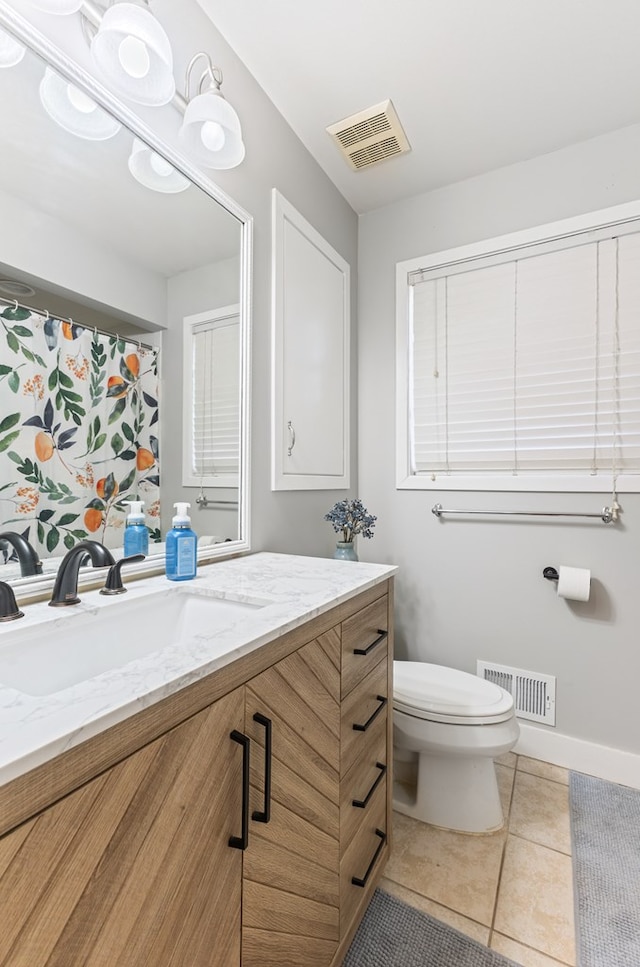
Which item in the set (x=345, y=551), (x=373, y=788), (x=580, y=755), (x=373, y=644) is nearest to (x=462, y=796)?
(x=373, y=788)

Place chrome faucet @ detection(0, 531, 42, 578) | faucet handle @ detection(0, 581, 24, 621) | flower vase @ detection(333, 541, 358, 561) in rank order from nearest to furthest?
faucet handle @ detection(0, 581, 24, 621) → chrome faucet @ detection(0, 531, 42, 578) → flower vase @ detection(333, 541, 358, 561)

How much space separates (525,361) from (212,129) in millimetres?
1438

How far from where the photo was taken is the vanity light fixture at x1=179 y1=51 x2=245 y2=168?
3.79ft

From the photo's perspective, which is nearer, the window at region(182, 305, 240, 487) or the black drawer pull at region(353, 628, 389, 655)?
the black drawer pull at region(353, 628, 389, 655)

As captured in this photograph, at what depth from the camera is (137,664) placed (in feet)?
2.04

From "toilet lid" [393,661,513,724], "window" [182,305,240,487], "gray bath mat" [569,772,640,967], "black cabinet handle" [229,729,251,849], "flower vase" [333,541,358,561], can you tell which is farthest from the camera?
"flower vase" [333,541,358,561]

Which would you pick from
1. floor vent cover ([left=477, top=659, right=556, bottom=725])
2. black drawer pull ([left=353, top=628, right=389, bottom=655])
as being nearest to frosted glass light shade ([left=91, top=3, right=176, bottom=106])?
black drawer pull ([left=353, top=628, right=389, bottom=655])

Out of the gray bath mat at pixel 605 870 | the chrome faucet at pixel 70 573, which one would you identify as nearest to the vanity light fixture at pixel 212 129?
the chrome faucet at pixel 70 573

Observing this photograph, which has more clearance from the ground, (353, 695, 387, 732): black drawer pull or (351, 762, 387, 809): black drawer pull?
(353, 695, 387, 732): black drawer pull

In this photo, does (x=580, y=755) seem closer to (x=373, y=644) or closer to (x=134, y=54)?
(x=373, y=644)

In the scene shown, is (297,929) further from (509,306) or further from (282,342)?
(509,306)

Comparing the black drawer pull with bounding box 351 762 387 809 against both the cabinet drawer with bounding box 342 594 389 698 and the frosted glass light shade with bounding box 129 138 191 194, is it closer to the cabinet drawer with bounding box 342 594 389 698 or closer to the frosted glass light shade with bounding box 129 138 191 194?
the cabinet drawer with bounding box 342 594 389 698

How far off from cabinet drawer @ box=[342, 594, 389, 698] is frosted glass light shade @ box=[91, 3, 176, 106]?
126 centimetres

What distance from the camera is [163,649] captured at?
679 mm
